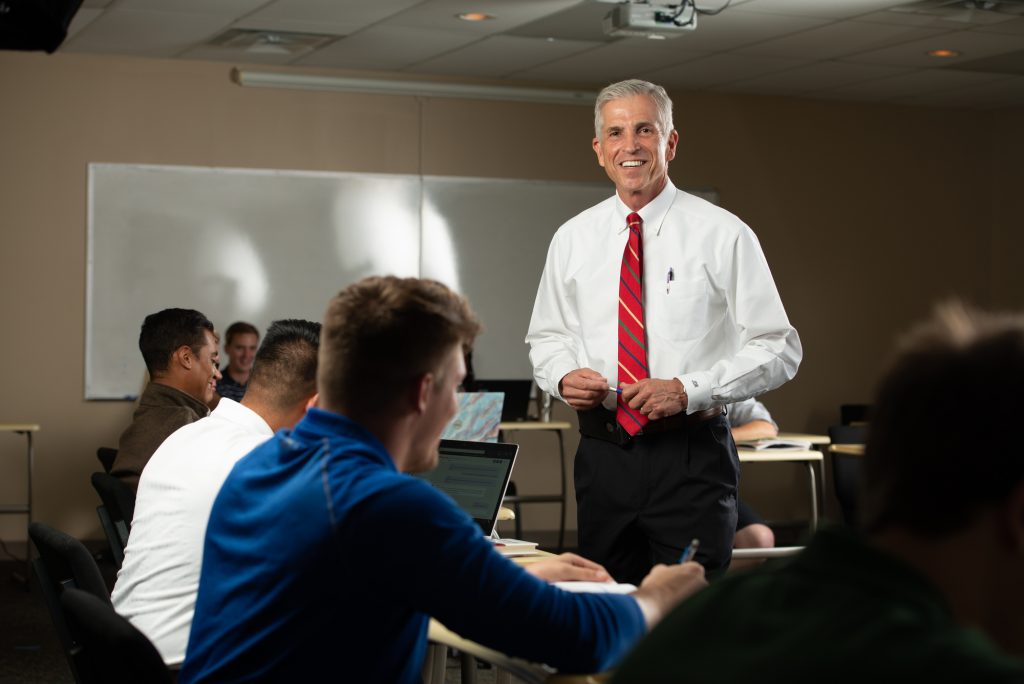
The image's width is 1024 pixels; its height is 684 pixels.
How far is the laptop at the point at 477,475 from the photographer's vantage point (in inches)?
121

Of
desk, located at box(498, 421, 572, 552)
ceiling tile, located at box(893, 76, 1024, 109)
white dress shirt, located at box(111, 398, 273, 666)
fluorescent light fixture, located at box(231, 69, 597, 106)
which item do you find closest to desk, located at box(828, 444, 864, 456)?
desk, located at box(498, 421, 572, 552)

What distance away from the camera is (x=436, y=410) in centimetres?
171

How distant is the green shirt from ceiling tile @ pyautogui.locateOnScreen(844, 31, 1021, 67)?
21.5ft

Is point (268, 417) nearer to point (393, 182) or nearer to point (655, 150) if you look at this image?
point (655, 150)

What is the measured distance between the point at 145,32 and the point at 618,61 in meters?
2.82

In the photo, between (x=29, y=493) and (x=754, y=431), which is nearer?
(x=754, y=431)

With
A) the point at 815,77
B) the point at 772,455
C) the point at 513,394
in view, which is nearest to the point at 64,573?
the point at 772,455

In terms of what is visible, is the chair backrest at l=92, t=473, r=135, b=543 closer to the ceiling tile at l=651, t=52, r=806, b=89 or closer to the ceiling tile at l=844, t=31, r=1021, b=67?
the ceiling tile at l=651, t=52, r=806, b=89

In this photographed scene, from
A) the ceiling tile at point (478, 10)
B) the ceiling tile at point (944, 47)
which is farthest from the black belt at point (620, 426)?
the ceiling tile at point (944, 47)

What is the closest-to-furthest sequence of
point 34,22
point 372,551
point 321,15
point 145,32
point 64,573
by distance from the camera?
point 372,551
point 64,573
point 34,22
point 321,15
point 145,32

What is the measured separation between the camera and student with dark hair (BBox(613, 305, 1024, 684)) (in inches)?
33.6

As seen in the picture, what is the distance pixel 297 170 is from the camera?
7945 mm

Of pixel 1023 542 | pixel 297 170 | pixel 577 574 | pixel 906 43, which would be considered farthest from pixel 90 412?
pixel 1023 542

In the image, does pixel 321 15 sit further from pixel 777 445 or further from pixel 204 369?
pixel 777 445
